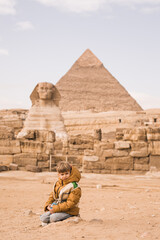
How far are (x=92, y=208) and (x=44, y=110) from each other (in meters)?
9.70

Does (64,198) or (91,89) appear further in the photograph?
(91,89)

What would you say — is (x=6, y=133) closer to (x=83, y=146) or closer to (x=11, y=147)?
(x=11, y=147)

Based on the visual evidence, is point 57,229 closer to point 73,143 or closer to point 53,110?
point 73,143

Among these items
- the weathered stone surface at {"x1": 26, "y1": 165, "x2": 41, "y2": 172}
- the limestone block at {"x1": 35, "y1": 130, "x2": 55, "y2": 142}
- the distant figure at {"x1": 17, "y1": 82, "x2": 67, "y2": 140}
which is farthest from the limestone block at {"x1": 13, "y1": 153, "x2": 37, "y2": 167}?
the distant figure at {"x1": 17, "y1": 82, "x2": 67, "y2": 140}

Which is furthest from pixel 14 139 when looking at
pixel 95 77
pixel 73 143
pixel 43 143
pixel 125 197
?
pixel 95 77

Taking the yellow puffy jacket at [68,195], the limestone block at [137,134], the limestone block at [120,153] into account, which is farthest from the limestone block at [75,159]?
the yellow puffy jacket at [68,195]

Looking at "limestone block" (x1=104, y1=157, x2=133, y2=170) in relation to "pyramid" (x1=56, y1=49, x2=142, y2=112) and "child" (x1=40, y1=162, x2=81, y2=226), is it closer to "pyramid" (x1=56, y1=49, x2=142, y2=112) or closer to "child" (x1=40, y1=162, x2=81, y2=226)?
"child" (x1=40, y1=162, x2=81, y2=226)

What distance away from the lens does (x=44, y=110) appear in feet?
44.3

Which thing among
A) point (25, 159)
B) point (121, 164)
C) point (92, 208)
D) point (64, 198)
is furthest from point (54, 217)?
point (25, 159)

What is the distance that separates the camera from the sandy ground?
2.58 metres

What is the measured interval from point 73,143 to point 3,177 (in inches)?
80.3

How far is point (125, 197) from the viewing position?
15.7ft

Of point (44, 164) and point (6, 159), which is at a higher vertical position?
point (6, 159)

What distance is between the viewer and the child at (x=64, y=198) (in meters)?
2.96
